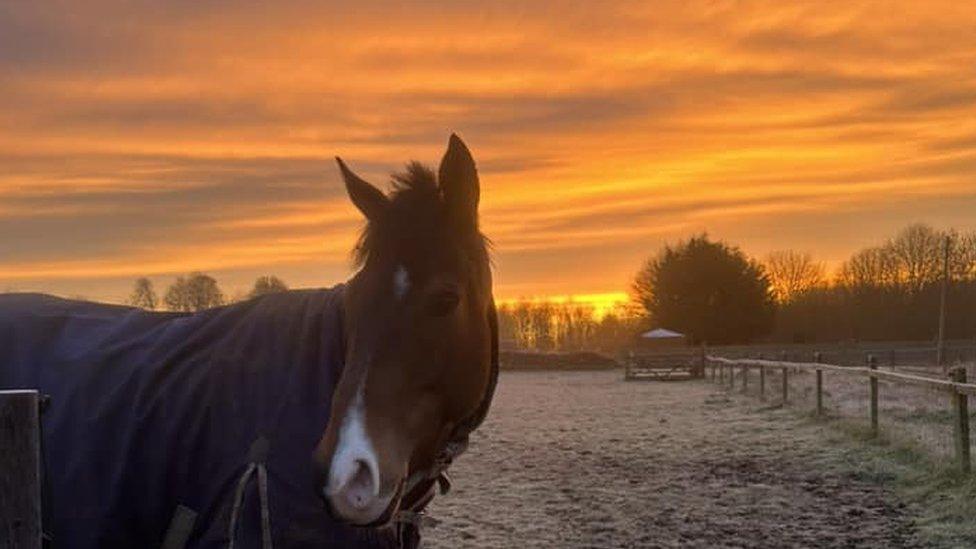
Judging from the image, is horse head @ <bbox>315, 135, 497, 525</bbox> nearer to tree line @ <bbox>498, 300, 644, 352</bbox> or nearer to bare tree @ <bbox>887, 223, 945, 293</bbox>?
bare tree @ <bbox>887, 223, 945, 293</bbox>

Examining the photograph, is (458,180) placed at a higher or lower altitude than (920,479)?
higher

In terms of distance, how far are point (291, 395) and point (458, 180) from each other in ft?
2.95

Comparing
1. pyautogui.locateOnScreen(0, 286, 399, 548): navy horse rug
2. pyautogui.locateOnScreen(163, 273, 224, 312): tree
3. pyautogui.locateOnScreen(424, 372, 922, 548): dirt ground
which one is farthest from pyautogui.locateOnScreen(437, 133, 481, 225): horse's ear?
pyautogui.locateOnScreen(163, 273, 224, 312): tree

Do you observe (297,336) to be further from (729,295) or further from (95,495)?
(729,295)

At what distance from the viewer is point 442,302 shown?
286 cm

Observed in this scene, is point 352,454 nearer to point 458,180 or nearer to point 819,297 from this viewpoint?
point 458,180

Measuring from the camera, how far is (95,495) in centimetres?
317

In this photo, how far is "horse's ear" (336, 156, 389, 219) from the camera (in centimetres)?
306

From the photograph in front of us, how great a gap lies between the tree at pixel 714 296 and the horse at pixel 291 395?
5177cm

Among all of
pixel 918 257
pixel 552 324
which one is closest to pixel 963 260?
pixel 918 257

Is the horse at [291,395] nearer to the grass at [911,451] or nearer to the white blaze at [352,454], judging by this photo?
the white blaze at [352,454]

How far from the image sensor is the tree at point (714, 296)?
53906 millimetres

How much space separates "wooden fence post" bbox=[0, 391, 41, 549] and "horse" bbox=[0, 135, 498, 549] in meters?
0.74

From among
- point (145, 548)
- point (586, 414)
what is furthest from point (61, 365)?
point (586, 414)
